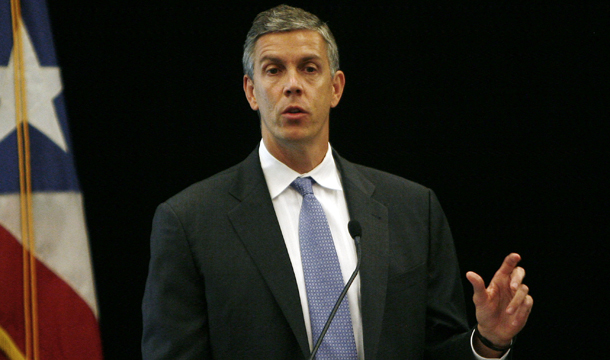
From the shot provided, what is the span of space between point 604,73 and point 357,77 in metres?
1.00

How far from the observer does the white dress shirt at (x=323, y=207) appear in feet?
6.19

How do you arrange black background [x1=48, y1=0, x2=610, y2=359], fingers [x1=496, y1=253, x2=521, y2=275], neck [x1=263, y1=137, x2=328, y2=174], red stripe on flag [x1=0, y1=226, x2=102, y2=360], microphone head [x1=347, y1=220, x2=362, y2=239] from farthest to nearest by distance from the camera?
black background [x1=48, y1=0, x2=610, y2=359]
red stripe on flag [x1=0, y1=226, x2=102, y2=360]
neck [x1=263, y1=137, x2=328, y2=174]
microphone head [x1=347, y1=220, x2=362, y2=239]
fingers [x1=496, y1=253, x2=521, y2=275]

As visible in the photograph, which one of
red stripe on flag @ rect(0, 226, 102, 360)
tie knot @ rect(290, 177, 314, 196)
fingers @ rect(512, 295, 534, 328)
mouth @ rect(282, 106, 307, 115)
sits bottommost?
red stripe on flag @ rect(0, 226, 102, 360)

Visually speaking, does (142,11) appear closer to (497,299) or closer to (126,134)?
(126,134)

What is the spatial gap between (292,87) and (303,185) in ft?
0.95

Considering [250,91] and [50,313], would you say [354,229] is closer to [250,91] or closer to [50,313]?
[250,91]

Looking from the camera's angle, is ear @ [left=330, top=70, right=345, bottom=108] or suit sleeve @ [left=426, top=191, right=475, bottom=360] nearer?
suit sleeve @ [left=426, top=191, right=475, bottom=360]

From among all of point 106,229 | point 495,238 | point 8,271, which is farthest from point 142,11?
point 495,238

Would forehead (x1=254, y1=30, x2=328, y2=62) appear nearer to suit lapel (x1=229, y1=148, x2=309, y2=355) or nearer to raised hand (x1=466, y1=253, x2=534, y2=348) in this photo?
suit lapel (x1=229, y1=148, x2=309, y2=355)

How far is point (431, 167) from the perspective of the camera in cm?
282

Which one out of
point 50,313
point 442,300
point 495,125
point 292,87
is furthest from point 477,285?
point 50,313

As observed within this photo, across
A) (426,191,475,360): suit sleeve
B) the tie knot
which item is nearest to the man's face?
the tie knot

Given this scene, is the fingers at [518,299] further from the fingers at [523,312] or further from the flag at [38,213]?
the flag at [38,213]

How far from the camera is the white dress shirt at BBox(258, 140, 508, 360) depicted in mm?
1886
